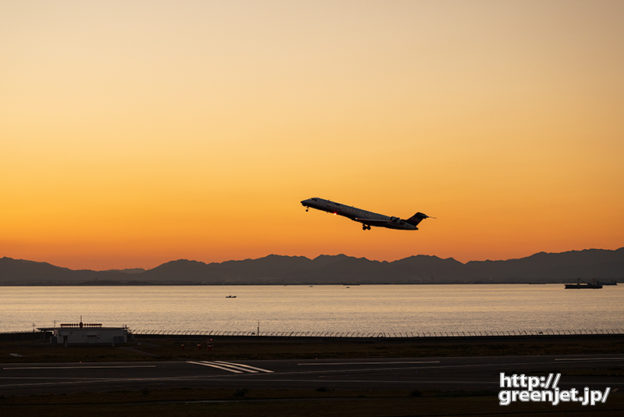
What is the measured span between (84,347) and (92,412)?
6663cm

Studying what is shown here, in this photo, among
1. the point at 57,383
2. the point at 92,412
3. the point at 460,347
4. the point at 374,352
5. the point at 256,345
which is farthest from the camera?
the point at 256,345

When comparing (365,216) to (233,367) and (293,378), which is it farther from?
(293,378)

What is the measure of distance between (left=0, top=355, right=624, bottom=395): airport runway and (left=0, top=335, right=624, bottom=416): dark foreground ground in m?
0.10

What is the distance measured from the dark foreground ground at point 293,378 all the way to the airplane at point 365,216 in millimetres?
17572

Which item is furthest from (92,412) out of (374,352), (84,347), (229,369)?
(84,347)

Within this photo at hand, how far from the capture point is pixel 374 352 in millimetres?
103312

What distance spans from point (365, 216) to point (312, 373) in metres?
34.2

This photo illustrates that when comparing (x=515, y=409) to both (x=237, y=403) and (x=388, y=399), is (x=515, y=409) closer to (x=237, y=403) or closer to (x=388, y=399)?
(x=388, y=399)

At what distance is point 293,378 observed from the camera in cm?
7194

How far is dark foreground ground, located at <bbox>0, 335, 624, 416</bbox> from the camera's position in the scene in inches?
2160

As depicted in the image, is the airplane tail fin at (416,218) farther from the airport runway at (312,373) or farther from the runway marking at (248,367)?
the runway marking at (248,367)

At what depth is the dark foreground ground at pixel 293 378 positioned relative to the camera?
54875mm

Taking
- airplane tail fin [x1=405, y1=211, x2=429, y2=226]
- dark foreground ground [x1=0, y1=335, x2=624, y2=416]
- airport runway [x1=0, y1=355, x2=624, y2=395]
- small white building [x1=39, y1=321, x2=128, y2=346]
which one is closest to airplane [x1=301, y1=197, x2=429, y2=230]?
airplane tail fin [x1=405, y1=211, x2=429, y2=226]

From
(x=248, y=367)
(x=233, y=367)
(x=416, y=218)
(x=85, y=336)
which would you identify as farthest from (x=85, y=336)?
(x=416, y=218)
